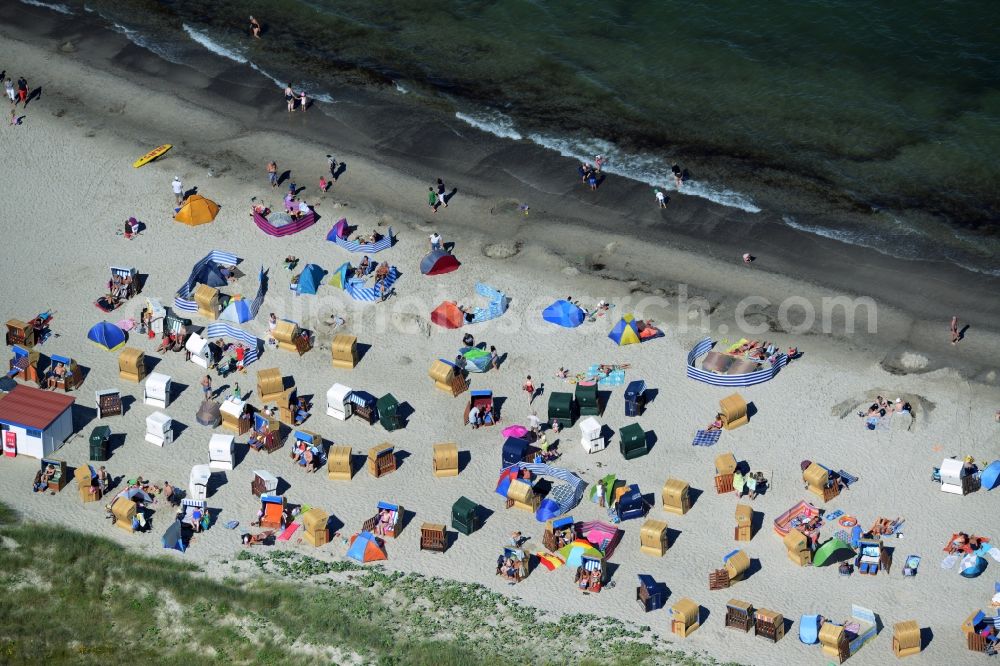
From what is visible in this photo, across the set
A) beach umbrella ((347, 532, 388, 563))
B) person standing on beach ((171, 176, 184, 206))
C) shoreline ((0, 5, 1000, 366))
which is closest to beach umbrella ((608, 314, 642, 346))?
shoreline ((0, 5, 1000, 366))

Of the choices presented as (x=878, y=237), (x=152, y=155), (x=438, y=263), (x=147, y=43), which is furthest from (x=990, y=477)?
(x=147, y=43)

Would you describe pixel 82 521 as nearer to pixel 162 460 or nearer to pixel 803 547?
pixel 162 460

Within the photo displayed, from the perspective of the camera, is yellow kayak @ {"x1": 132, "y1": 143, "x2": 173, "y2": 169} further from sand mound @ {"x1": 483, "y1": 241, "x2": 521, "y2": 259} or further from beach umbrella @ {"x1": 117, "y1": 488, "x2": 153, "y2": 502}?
beach umbrella @ {"x1": 117, "y1": 488, "x2": 153, "y2": 502}

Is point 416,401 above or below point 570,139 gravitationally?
below

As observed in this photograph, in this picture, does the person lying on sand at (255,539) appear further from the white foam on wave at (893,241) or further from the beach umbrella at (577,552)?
the white foam on wave at (893,241)

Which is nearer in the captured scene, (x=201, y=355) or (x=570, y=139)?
(x=201, y=355)

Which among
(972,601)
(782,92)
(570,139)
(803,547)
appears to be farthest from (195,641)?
(782,92)

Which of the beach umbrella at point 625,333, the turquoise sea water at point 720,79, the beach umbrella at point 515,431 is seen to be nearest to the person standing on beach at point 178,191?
the turquoise sea water at point 720,79
